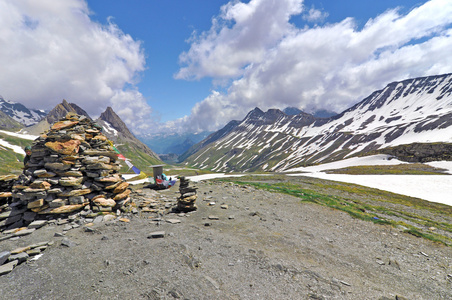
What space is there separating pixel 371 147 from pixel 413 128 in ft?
159

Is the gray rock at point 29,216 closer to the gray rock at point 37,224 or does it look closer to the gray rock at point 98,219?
the gray rock at point 37,224

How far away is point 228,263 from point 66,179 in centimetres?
1383

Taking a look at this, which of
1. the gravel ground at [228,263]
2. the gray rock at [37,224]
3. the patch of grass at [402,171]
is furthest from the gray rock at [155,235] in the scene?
the patch of grass at [402,171]

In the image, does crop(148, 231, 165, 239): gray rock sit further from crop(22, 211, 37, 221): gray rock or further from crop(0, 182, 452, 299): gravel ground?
crop(22, 211, 37, 221): gray rock

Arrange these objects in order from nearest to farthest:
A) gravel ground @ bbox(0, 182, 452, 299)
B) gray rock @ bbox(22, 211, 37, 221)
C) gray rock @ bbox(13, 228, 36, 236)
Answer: gravel ground @ bbox(0, 182, 452, 299)
gray rock @ bbox(13, 228, 36, 236)
gray rock @ bbox(22, 211, 37, 221)

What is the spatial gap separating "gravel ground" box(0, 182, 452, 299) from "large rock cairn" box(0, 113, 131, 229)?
7.23 feet

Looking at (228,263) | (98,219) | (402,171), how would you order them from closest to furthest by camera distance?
1. (228,263)
2. (98,219)
3. (402,171)

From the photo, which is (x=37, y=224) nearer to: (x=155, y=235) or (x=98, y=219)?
(x=98, y=219)

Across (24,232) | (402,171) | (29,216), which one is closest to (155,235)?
(24,232)

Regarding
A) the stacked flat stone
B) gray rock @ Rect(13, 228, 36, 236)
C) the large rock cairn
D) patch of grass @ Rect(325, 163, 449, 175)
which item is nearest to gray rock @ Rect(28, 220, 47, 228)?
gray rock @ Rect(13, 228, 36, 236)

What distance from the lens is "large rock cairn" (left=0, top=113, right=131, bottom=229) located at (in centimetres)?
1318

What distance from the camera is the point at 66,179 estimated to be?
45.8 feet

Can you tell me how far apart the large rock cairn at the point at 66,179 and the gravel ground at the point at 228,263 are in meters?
2.20

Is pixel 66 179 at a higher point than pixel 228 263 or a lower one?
higher
